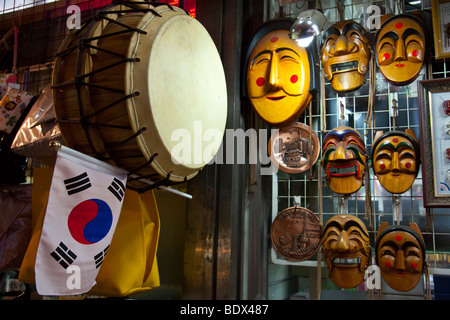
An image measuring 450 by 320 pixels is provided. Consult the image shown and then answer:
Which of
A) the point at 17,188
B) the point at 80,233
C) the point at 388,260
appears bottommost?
the point at 388,260

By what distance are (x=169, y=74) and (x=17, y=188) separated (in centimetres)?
112

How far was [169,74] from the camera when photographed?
1.51 m

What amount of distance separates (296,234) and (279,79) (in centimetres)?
92

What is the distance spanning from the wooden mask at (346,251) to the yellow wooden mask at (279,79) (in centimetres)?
69

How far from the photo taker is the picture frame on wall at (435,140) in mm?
2049

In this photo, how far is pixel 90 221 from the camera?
1308mm

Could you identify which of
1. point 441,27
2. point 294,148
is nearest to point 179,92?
point 294,148

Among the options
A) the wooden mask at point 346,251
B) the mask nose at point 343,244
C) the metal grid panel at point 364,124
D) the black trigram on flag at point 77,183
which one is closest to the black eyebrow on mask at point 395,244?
the wooden mask at point 346,251

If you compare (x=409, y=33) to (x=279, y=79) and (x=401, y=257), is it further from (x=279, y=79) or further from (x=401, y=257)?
(x=401, y=257)

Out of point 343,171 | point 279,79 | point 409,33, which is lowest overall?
point 343,171

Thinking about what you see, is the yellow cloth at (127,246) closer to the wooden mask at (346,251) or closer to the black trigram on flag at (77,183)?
the black trigram on flag at (77,183)

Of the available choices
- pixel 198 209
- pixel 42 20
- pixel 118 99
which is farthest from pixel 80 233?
pixel 42 20
